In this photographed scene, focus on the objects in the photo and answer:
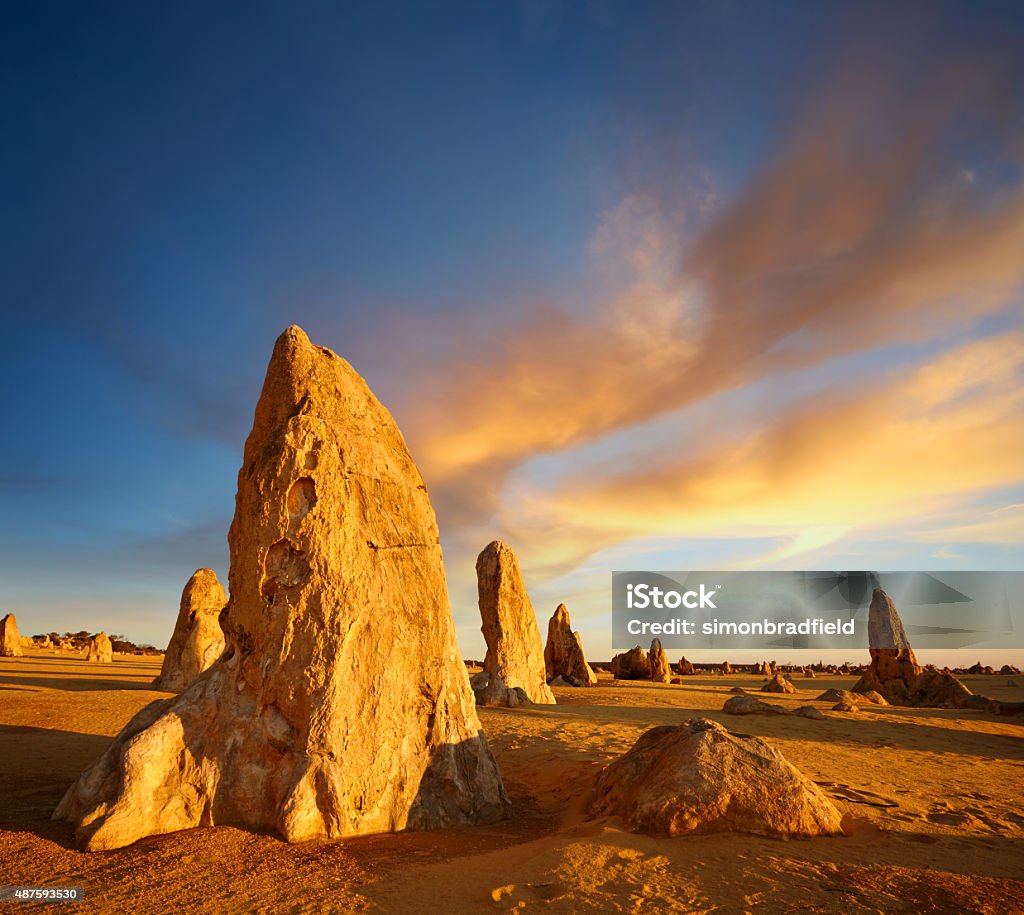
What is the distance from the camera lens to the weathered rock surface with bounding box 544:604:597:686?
28719 mm

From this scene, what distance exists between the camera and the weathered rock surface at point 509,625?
20047 mm

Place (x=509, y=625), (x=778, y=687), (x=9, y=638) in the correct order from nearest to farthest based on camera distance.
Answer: (x=509, y=625)
(x=778, y=687)
(x=9, y=638)

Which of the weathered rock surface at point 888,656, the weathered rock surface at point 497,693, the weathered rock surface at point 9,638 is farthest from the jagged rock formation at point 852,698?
the weathered rock surface at point 9,638

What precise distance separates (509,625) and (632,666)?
1631 cm

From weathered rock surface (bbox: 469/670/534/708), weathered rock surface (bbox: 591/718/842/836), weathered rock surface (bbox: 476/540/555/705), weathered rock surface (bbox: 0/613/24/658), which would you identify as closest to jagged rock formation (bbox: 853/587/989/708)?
weathered rock surface (bbox: 476/540/555/705)

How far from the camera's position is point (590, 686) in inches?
1084

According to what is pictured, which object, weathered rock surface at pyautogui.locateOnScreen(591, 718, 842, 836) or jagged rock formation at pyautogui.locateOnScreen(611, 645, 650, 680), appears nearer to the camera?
weathered rock surface at pyautogui.locateOnScreen(591, 718, 842, 836)

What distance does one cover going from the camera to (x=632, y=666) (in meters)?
34.4

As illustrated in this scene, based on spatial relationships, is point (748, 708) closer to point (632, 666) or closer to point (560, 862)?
point (560, 862)

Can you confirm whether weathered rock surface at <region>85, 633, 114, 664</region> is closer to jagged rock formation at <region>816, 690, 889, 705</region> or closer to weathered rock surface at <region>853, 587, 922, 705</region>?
jagged rock formation at <region>816, 690, 889, 705</region>

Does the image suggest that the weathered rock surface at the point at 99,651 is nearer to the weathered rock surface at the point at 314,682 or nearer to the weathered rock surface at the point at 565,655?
the weathered rock surface at the point at 565,655

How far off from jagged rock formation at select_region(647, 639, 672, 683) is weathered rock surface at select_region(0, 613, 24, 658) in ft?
106

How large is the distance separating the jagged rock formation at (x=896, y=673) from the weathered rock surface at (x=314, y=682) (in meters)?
21.9

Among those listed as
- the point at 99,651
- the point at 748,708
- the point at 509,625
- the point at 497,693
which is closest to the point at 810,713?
the point at 748,708
